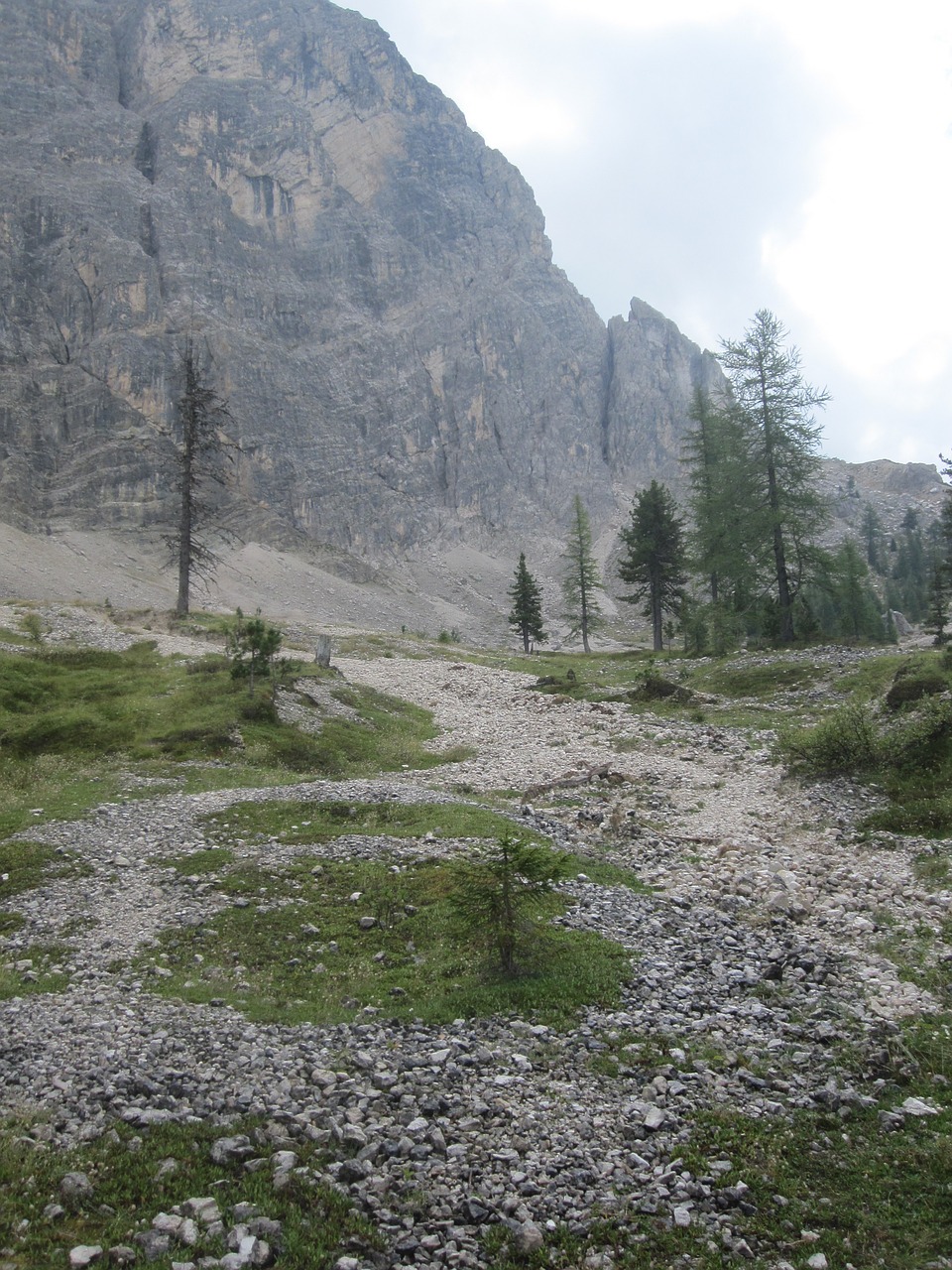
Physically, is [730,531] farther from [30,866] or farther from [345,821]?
[30,866]

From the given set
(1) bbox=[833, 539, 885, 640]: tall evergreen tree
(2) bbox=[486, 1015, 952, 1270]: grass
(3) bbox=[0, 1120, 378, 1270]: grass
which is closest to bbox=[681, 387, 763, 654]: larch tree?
(1) bbox=[833, 539, 885, 640]: tall evergreen tree

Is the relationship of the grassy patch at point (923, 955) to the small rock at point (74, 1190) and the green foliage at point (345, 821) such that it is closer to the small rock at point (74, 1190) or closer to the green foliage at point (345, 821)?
the green foliage at point (345, 821)

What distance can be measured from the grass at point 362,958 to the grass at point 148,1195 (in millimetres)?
2652

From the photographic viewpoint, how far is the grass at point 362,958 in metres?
10.9

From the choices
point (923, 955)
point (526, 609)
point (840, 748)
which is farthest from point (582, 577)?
point (923, 955)

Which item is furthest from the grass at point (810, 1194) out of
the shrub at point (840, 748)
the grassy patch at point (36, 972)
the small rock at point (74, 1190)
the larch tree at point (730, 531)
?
the larch tree at point (730, 531)

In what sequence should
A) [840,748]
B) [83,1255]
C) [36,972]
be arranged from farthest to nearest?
1. [840,748]
2. [36,972]
3. [83,1255]

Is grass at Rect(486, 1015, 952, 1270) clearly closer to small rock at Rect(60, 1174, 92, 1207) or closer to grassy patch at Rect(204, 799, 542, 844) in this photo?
small rock at Rect(60, 1174, 92, 1207)

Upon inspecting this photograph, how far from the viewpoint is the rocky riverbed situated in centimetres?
741

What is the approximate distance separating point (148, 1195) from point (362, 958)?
5.45 metres

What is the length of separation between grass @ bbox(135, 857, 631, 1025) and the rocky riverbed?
41 centimetres

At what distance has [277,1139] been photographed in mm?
7973

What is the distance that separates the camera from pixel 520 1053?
9.77 metres

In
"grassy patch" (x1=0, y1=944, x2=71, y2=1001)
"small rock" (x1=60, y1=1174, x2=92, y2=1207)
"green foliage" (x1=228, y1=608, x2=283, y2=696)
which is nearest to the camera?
"small rock" (x1=60, y1=1174, x2=92, y2=1207)
